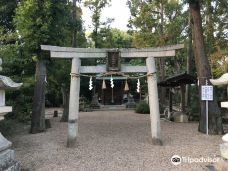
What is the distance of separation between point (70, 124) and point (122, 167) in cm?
337

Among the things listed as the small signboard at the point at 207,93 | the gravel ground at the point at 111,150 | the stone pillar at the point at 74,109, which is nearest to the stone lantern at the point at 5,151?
the gravel ground at the point at 111,150

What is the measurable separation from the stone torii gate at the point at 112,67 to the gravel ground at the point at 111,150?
2.75 feet

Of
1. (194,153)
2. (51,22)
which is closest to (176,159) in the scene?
(194,153)

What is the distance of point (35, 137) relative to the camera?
40.4 feet

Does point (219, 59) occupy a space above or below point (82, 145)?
above

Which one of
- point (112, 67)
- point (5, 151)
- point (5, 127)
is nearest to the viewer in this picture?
point (5, 151)

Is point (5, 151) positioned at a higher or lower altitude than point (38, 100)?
lower

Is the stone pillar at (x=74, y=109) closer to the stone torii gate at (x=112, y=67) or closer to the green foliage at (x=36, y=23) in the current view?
the stone torii gate at (x=112, y=67)

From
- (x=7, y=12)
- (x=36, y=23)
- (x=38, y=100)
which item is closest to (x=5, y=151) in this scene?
(x=38, y=100)

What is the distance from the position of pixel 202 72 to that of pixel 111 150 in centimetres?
604

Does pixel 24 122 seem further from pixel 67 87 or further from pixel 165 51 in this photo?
pixel 165 51

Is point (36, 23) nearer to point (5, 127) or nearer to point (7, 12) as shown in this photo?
point (5, 127)

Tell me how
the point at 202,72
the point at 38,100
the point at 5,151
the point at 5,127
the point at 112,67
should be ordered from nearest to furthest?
the point at 5,151 → the point at 112,67 → the point at 5,127 → the point at 202,72 → the point at 38,100

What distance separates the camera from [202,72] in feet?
44.7
